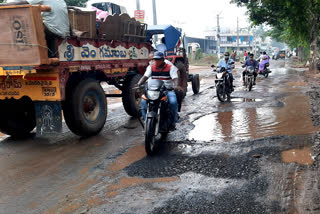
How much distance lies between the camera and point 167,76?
19.2ft

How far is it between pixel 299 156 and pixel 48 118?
428 cm

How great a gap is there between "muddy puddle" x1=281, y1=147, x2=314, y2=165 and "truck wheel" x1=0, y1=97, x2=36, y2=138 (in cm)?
494

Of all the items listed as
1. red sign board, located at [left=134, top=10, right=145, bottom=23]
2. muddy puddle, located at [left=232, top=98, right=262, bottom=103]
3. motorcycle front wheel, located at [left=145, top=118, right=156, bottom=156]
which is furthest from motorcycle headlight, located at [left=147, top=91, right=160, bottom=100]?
red sign board, located at [left=134, top=10, right=145, bottom=23]

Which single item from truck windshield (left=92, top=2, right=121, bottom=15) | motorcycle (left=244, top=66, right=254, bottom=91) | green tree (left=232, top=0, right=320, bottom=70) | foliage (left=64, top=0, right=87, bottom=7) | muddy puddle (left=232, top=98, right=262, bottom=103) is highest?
foliage (left=64, top=0, right=87, bottom=7)

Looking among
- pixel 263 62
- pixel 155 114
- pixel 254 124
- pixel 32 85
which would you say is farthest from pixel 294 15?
pixel 32 85

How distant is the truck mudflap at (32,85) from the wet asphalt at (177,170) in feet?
3.30

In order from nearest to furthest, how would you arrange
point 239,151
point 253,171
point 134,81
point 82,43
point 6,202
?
point 6,202 < point 253,171 < point 239,151 < point 82,43 < point 134,81

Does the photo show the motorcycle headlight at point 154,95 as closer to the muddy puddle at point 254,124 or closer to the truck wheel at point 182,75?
the muddy puddle at point 254,124

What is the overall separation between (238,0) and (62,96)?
19.7 metres

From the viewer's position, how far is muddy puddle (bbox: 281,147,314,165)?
421cm

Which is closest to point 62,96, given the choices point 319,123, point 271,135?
point 271,135

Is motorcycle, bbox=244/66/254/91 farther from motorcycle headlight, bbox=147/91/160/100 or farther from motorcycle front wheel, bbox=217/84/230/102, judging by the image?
motorcycle headlight, bbox=147/91/160/100

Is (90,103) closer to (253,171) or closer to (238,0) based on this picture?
(253,171)

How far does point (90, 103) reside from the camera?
639 centimetres
